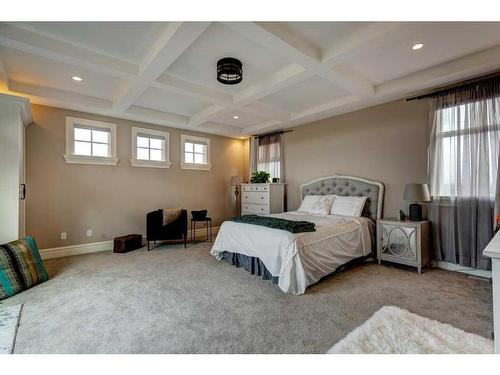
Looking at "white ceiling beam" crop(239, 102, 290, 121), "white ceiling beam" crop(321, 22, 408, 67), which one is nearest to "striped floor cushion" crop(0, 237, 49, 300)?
"white ceiling beam" crop(239, 102, 290, 121)

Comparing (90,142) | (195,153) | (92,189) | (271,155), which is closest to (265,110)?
(271,155)

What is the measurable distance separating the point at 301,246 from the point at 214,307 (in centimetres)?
108

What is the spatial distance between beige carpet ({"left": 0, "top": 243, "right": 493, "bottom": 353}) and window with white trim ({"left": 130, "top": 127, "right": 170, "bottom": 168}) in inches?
87.0

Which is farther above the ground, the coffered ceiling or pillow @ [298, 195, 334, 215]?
the coffered ceiling

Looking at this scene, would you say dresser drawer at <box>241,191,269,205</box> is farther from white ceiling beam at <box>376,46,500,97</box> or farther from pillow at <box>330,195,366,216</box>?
white ceiling beam at <box>376,46,500,97</box>

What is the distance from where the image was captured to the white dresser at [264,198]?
4941 mm

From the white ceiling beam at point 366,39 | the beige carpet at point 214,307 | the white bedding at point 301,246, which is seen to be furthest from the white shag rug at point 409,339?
the white ceiling beam at point 366,39

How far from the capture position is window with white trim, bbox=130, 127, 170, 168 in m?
4.63

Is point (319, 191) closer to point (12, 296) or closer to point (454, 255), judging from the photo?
point (454, 255)

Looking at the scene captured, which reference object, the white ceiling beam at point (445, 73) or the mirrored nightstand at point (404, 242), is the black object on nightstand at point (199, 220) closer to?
the mirrored nightstand at point (404, 242)

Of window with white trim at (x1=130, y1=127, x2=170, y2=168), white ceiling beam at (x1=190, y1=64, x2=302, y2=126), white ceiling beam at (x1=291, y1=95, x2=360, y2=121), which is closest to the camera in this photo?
white ceiling beam at (x1=190, y1=64, x2=302, y2=126)

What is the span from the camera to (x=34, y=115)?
12.0 ft

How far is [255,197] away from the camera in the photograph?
17.2 ft

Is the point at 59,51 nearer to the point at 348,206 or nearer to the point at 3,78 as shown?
the point at 3,78
